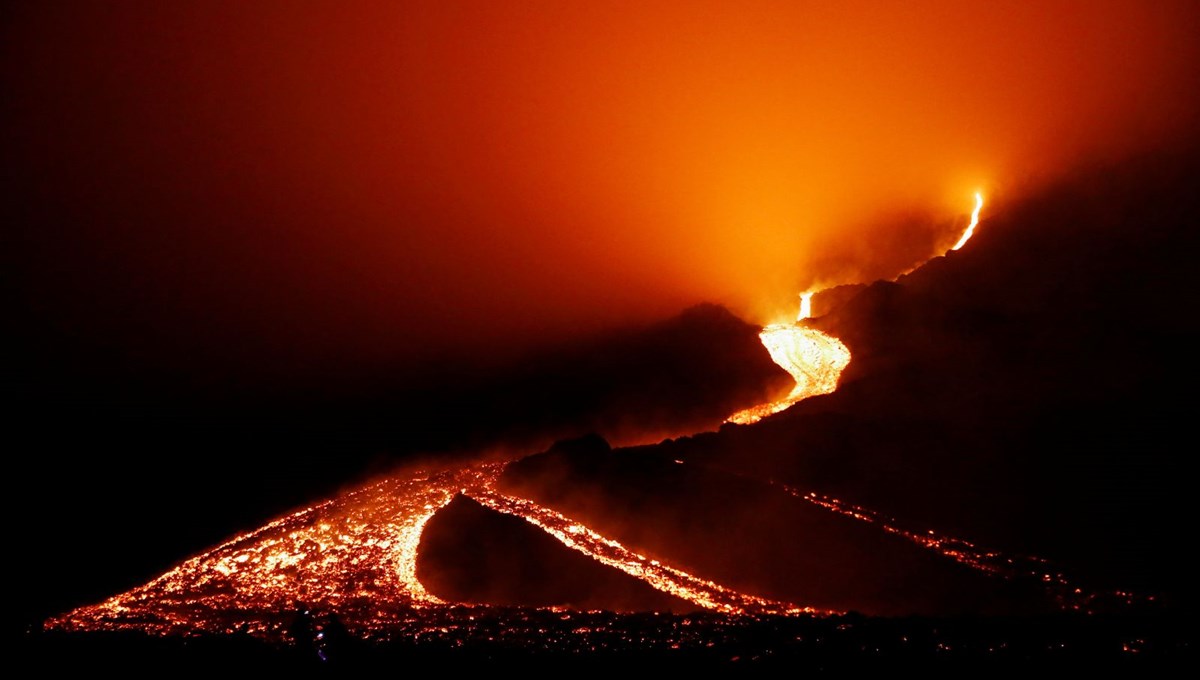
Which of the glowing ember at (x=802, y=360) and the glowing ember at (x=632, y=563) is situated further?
the glowing ember at (x=802, y=360)

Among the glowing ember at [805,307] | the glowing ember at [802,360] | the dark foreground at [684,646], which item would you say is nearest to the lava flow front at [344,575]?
the dark foreground at [684,646]

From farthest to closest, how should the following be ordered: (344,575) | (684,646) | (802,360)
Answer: (802,360) < (344,575) < (684,646)

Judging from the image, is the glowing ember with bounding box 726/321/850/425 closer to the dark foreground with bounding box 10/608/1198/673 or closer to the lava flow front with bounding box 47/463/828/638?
the lava flow front with bounding box 47/463/828/638

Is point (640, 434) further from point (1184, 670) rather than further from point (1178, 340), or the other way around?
point (1184, 670)

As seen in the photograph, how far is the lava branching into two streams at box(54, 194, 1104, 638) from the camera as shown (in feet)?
46.9

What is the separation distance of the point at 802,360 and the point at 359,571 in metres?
17.1

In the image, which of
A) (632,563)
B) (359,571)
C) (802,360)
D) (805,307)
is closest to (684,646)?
(632,563)

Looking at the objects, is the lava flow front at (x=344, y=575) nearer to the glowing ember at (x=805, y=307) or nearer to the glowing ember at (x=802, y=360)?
the glowing ember at (x=802, y=360)

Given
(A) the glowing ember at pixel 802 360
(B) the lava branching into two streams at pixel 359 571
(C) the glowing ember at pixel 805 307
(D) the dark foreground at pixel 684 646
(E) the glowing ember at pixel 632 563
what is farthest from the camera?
(C) the glowing ember at pixel 805 307

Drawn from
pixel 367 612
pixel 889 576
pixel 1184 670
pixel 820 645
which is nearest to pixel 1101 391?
pixel 889 576

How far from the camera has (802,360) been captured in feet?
94.9

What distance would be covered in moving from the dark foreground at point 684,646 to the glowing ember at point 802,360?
12249 mm

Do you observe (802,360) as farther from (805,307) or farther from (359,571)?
(359,571)

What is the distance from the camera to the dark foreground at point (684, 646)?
1092 centimetres
